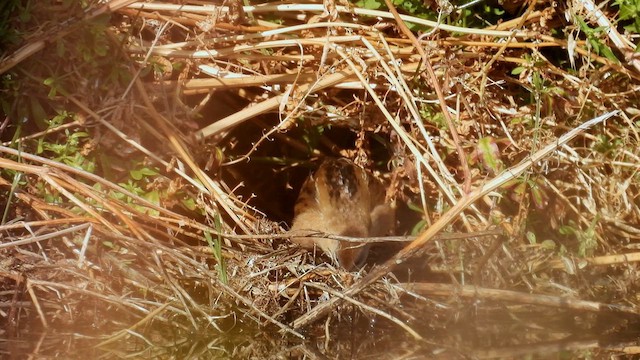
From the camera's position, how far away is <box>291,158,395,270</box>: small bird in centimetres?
405

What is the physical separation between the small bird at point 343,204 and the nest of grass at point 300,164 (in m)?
0.08

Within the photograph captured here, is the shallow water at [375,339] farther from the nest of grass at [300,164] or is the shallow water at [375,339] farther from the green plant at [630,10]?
the green plant at [630,10]

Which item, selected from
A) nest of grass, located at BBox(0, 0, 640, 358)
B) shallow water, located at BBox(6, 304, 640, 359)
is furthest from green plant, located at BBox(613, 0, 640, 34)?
shallow water, located at BBox(6, 304, 640, 359)

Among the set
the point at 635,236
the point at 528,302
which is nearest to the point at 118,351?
the point at 528,302

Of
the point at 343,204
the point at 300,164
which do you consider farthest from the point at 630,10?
the point at 300,164

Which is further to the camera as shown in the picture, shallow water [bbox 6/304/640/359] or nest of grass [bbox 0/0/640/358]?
nest of grass [bbox 0/0/640/358]

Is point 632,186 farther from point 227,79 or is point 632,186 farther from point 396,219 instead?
point 227,79

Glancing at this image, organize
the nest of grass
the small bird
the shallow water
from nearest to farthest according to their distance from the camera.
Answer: the shallow water, the nest of grass, the small bird

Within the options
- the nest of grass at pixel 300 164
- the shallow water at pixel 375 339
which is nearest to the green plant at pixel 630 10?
the nest of grass at pixel 300 164

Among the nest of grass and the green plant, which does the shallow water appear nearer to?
the nest of grass

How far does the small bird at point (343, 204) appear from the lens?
4.05 meters

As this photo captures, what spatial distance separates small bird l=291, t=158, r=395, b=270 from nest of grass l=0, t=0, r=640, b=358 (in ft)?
0.25

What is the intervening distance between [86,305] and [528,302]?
1438mm

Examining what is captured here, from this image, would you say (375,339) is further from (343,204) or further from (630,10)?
(630,10)
